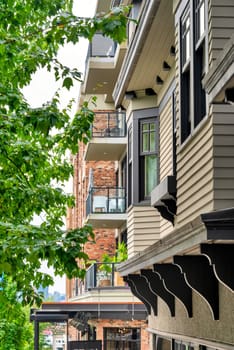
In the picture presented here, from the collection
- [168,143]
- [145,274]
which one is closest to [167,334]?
[145,274]

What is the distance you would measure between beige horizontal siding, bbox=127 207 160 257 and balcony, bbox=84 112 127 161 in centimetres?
1170

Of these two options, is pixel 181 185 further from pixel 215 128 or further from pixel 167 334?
pixel 167 334

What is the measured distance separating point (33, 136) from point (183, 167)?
3300 mm

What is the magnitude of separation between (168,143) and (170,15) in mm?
3327

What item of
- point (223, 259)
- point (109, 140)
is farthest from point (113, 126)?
point (223, 259)

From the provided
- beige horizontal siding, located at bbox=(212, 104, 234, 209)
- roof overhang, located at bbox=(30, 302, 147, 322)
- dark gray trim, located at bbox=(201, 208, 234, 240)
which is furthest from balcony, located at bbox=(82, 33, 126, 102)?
dark gray trim, located at bbox=(201, 208, 234, 240)

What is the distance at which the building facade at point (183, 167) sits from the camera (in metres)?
9.30

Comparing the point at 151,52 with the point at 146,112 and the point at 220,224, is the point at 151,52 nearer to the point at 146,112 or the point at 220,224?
the point at 146,112

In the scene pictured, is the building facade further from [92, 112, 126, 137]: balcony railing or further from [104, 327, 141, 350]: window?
[92, 112, 126, 137]: balcony railing

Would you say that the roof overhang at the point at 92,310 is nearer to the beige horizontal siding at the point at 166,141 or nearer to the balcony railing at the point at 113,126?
the balcony railing at the point at 113,126

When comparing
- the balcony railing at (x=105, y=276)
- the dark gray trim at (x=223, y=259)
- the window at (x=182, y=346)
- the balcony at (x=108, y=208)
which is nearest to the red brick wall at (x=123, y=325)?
the balcony railing at (x=105, y=276)

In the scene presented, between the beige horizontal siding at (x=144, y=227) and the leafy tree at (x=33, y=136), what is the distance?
2.72 meters

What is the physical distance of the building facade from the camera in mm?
9305

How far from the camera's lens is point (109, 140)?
30.9 metres
